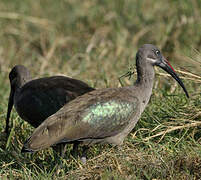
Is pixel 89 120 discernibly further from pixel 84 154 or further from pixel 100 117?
pixel 84 154

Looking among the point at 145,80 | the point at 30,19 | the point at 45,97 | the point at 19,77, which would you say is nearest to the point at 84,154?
the point at 145,80

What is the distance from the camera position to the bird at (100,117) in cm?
511

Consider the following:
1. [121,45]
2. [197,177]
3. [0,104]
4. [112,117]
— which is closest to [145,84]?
[112,117]

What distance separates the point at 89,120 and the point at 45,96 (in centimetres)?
115

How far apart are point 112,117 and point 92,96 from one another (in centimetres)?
29

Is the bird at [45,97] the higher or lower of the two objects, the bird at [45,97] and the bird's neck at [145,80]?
the lower

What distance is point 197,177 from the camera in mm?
4734

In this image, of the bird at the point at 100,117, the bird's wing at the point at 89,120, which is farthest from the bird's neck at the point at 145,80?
the bird's wing at the point at 89,120

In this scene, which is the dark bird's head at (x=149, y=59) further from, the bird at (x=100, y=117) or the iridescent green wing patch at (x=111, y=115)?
the iridescent green wing patch at (x=111, y=115)

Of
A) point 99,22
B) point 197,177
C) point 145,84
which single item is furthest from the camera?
point 99,22

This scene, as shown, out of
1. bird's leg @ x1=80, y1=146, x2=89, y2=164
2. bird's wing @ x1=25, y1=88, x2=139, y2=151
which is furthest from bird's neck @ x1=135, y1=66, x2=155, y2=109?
bird's leg @ x1=80, y1=146, x2=89, y2=164

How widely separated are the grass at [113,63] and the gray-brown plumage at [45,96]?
0.23m

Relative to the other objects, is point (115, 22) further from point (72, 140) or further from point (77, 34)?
point (72, 140)

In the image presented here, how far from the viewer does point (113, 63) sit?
8.52 meters
